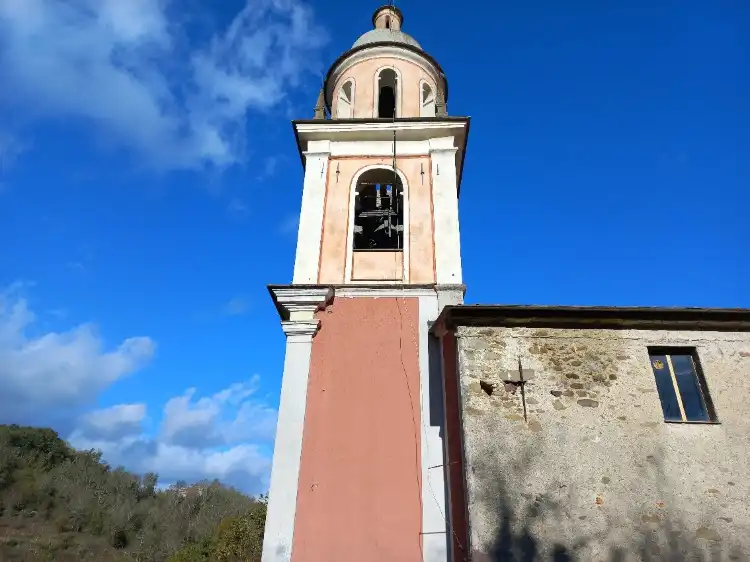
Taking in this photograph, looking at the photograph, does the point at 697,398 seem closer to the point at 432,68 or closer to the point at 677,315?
the point at 677,315

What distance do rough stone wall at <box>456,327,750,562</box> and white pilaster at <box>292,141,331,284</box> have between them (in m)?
3.44

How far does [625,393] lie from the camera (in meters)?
6.83

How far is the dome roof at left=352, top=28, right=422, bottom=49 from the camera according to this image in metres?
13.5

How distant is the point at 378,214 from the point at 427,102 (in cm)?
392

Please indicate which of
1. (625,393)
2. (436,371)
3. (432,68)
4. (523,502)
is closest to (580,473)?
(523,502)

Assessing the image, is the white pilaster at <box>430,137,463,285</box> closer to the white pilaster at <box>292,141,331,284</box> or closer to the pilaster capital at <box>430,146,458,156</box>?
the pilaster capital at <box>430,146,458,156</box>

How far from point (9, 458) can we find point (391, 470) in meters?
44.2

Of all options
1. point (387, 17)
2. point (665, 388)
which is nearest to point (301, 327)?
point (665, 388)

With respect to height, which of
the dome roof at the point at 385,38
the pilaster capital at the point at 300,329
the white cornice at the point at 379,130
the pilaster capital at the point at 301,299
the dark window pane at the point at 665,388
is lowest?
the dark window pane at the point at 665,388

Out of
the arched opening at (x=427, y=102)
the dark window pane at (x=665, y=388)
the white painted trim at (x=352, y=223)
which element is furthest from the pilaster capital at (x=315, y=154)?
the dark window pane at (x=665, y=388)

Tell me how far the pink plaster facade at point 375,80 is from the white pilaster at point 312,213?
177cm

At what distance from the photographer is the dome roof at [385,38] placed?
44.3 ft

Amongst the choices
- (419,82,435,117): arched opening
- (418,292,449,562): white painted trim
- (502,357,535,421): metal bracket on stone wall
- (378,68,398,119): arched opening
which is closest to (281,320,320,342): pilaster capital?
(418,292,449,562): white painted trim

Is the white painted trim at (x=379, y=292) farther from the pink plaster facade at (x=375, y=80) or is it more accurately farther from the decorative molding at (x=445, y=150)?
the pink plaster facade at (x=375, y=80)
